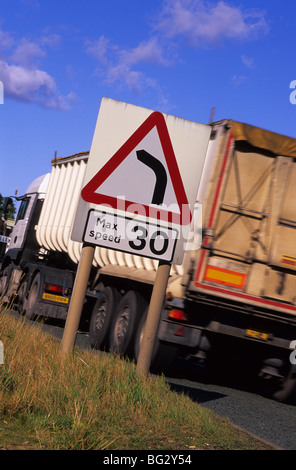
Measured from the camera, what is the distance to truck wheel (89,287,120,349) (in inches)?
555

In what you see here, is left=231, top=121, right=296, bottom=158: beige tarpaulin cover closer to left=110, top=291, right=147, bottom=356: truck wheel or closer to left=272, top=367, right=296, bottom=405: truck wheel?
left=272, top=367, right=296, bottom=405: truck wheel

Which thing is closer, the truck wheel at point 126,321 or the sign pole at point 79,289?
the sign pole at point 79,289

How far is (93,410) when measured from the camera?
5.85 meters

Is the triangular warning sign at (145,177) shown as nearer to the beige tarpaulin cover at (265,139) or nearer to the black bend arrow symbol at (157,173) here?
the black bend arrow symbol at (157,173)

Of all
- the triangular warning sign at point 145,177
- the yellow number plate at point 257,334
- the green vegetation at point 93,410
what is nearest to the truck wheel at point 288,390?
the yellow number plate at point 257,334

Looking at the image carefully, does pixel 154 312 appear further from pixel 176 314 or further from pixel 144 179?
pixel 176 314

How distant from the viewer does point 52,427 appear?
17.6 feet

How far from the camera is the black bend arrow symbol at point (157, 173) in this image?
21.3 feet

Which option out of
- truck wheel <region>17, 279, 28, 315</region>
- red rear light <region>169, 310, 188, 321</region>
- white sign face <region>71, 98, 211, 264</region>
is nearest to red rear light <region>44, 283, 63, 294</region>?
truck wheel <region>17, 279, 28, 315</region>

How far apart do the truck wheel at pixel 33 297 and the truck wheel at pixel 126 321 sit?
4.69m

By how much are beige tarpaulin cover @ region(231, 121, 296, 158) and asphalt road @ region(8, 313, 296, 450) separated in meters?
3.26

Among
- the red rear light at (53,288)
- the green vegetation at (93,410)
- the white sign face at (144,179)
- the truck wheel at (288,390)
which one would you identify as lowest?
the green vegetation at (93,410)

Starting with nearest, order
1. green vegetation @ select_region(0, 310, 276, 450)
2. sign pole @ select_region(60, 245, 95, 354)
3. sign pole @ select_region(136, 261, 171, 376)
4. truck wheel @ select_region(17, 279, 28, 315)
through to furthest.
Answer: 1. green vegetation @ select_region(0, 310, 276, 450)
2. sign pole @ select_region(136, 261, 171, 376)
3. sign pole @ select_region(60, 245, 95, 354)
4. truck wheel @ select_region(17, 279, 28, 315)

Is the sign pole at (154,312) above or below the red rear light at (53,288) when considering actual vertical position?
below
